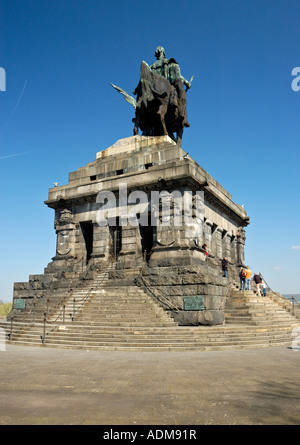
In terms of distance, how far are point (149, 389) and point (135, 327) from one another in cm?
658

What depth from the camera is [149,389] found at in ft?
22.0

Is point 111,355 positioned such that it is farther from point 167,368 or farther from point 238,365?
point 238,365

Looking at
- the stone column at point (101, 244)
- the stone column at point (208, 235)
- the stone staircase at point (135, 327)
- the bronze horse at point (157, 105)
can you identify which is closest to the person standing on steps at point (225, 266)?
the stone column at point (208, 235)

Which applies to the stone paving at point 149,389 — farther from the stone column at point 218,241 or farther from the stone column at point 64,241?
the stone column at point 218,241

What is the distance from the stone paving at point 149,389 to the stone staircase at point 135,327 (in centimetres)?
130

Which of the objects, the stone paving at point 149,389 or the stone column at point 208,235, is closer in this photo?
the stone paving at point 149,389

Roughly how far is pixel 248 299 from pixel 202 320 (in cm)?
486

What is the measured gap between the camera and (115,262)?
2048 cm

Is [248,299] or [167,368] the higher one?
[248,299]

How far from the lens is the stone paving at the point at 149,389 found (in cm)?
507

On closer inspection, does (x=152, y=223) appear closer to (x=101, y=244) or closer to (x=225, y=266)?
(x=101, y=244)

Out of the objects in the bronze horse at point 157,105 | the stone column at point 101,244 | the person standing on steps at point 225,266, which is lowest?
the person standing on steps at point 225,266

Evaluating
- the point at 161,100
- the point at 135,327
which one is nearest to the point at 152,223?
the point at 135,327
